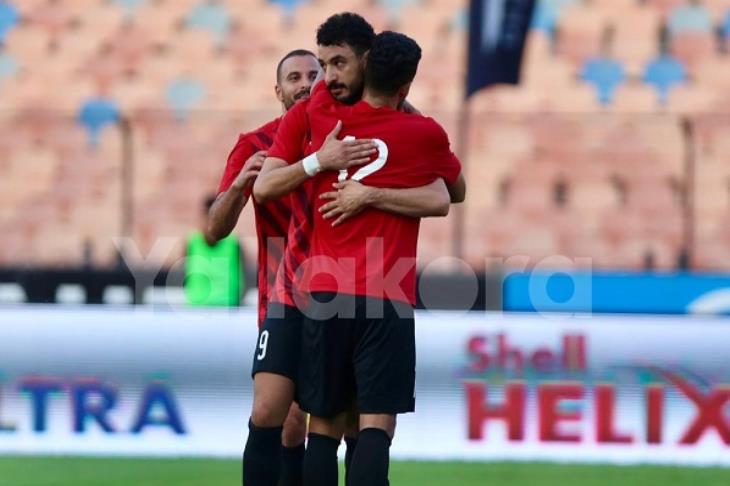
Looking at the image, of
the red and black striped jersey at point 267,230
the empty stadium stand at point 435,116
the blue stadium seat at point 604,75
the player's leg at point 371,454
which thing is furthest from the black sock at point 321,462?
the blue stadium seat at point 604,75

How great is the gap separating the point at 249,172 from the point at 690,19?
366 inches

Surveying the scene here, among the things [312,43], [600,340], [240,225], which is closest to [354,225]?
[600,340]

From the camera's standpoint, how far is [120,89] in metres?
13.7

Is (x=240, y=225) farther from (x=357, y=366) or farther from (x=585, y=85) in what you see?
(x=357, y=366)

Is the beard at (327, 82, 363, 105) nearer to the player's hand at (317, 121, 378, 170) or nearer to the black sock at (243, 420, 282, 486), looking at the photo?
the player's hand at (317, 121, 378, 170)

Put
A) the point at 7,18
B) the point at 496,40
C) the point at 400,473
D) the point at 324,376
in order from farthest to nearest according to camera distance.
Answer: the point at 7,18
the point at 496,40
the point at 400,473
the point at 324,376

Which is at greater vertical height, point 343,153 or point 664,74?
point 664,74

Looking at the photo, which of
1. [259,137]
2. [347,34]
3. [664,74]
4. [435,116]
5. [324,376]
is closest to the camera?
[347,34]

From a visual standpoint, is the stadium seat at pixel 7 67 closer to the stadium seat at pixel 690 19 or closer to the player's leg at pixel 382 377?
the stadium seat at pixel 690 19

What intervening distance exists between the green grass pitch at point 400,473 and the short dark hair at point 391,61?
108 inches

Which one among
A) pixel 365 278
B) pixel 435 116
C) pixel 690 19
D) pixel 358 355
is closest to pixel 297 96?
pixel 365 278

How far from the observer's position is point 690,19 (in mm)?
13289

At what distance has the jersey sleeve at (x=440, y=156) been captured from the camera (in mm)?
4578

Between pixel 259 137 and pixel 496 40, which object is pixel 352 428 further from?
pixel 496 40
